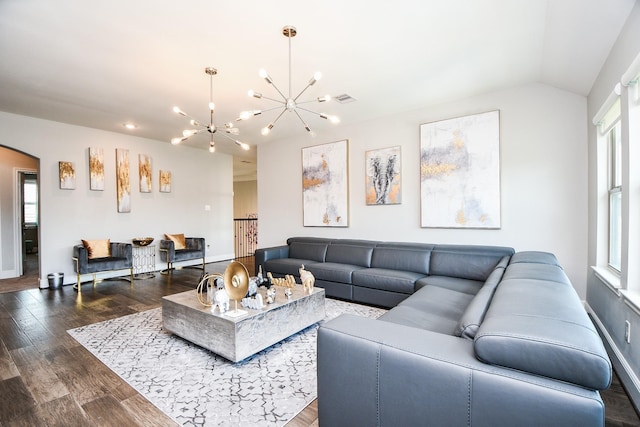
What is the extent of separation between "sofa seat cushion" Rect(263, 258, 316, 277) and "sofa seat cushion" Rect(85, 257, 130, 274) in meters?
2.51

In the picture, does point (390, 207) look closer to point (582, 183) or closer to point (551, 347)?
point (582, 183)

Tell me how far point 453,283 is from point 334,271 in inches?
60.5

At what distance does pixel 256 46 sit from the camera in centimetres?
280

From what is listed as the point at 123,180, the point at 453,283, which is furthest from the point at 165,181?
the point at 453,283

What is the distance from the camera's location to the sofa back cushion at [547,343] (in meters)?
0.97

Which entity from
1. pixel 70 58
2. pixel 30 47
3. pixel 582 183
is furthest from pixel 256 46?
pixel 582 183

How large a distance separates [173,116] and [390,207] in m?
3.76

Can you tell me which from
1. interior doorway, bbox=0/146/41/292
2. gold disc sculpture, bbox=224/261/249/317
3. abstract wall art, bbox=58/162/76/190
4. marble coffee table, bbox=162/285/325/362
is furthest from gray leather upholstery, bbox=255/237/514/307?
interior doorway, bbox=0/146/41/292

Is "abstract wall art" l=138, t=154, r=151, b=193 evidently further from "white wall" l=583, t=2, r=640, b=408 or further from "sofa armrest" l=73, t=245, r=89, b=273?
"white wall" l=583, t=2, r=640, b=408

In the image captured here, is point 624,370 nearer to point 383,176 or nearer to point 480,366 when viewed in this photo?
point 480,366

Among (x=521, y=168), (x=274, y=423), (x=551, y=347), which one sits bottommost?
(x=274, y=423)

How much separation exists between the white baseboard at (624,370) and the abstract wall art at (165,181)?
23.6 ft

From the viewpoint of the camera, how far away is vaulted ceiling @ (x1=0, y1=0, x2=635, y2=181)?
7.51ft

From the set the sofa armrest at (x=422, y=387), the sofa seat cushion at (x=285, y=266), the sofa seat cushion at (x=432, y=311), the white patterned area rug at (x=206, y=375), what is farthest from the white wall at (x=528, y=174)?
the sofa armrest at (x=422, y=387)
